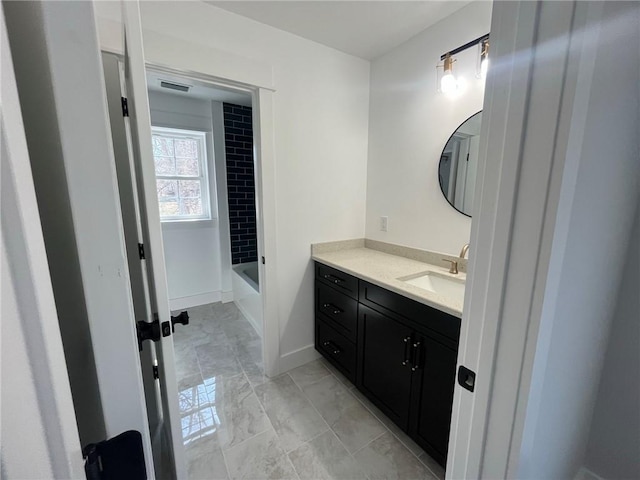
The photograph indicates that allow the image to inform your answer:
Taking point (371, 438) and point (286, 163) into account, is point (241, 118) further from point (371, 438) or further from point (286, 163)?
point (371, 438)

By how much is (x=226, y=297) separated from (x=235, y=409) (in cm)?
195

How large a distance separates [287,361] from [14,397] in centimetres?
209

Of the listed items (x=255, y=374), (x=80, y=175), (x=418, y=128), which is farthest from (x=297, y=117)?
(x=255, y=374)

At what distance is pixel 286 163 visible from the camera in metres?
1.96

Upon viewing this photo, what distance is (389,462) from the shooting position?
1444mm

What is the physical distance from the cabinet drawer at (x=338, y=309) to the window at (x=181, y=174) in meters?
2.06

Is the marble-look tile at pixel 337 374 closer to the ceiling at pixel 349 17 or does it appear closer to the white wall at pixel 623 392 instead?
the white wall at pixel 623 392

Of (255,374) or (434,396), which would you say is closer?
(434,396)

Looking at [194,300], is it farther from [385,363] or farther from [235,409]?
[385,363]

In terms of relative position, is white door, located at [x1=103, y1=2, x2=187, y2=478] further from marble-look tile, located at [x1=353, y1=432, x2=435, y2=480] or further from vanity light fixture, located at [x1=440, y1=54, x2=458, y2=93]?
vanity light fixture, located at [x1=440, y1=54, x2=458, y2=93]

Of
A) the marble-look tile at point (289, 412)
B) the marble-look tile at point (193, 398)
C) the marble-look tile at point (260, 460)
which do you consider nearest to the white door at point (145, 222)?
the marble-look tile at point (260, 460)

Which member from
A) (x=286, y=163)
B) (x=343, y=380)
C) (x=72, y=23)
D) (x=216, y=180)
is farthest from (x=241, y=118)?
(x=72, y=23)

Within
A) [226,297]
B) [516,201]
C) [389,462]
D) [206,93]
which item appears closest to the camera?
[516,201]

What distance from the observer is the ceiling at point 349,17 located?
5.18 feet
